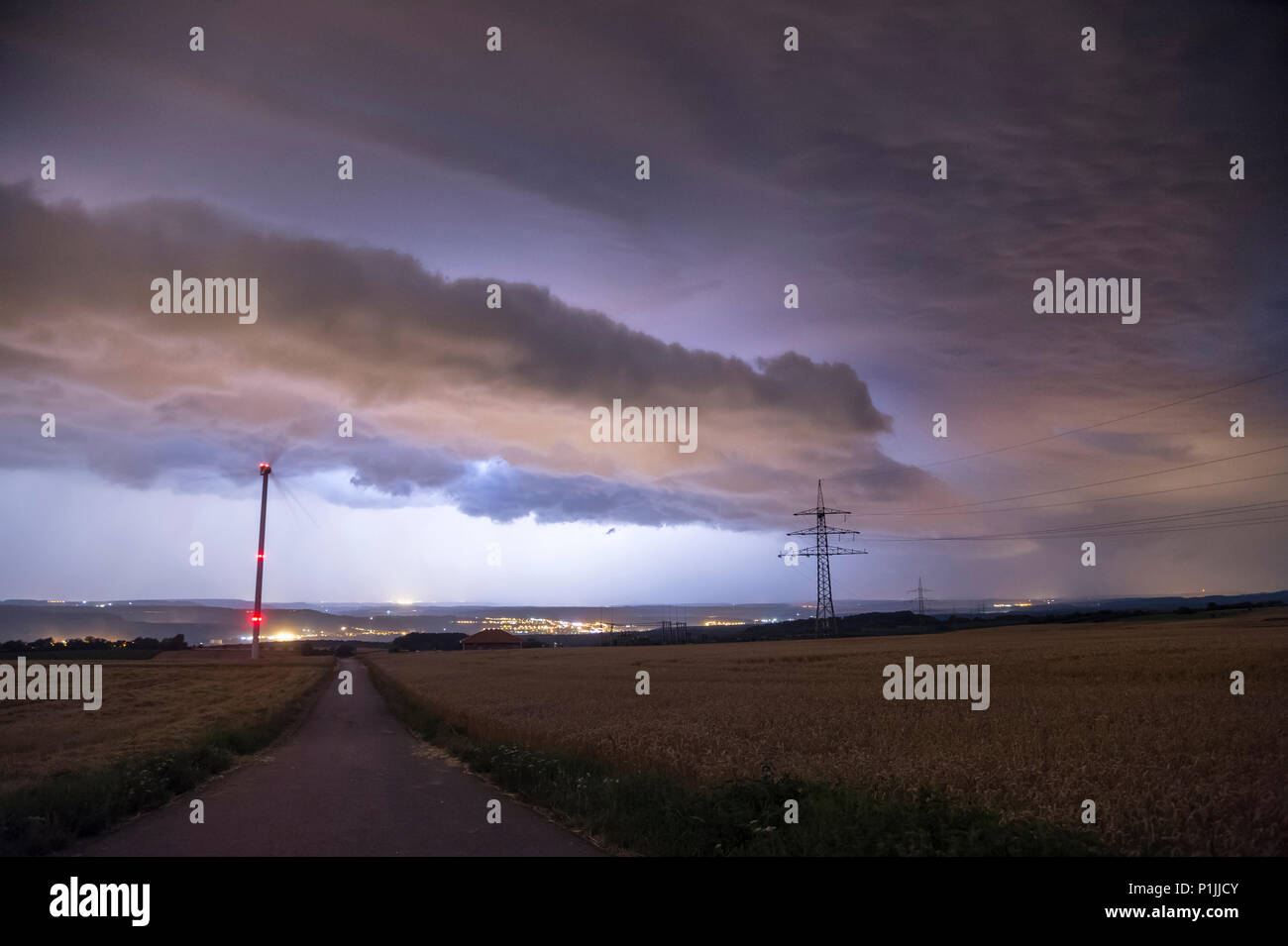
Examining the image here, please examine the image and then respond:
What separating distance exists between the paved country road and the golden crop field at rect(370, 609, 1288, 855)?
2.74 meters

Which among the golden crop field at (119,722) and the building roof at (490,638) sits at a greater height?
the golden crop field at (119,722)

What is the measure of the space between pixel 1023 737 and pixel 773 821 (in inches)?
294

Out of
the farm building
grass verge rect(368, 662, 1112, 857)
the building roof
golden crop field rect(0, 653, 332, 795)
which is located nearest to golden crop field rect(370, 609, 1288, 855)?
grass verge rect(368, 662, 1112, 857)

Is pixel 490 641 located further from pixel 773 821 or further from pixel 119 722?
pixel 773 821

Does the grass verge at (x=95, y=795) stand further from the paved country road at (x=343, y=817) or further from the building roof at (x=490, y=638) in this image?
the building roof at (x=490, y=638)

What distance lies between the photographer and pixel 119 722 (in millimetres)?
27828

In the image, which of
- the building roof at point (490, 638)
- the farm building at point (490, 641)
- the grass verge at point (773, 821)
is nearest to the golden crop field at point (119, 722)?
the grass verge at point (773, 821)

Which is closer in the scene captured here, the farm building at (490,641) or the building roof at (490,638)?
the farm building at (490,641)

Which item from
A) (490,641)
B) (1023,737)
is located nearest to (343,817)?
(1023,737)

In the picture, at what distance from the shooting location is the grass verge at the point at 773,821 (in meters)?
7.95

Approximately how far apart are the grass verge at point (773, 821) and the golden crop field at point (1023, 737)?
0.71 metres

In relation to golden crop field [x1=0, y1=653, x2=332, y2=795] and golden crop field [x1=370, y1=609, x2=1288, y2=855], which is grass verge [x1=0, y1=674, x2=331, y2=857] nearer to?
golden crop field [x1=0, y1=653, x2=332, y2=795]

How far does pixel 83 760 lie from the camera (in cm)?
1681
